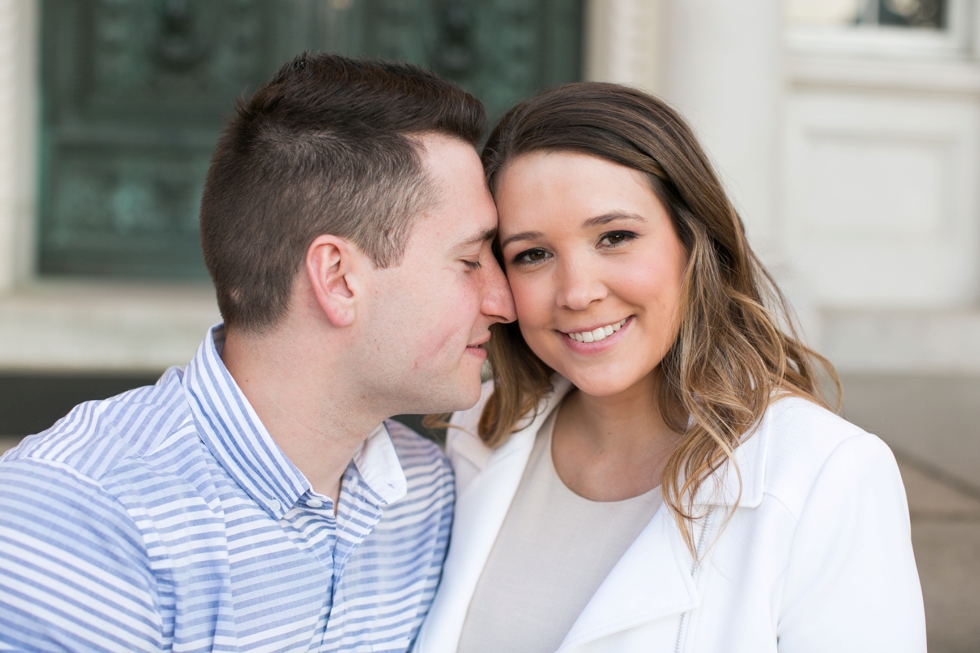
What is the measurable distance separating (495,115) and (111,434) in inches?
179

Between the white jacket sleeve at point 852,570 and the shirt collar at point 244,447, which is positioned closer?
the white jacket sleeve at point 852,570

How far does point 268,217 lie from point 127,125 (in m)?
4.55

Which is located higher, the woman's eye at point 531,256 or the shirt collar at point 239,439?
the woman's eye at point 531,256

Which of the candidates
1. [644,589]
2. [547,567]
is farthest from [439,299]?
[644,589]

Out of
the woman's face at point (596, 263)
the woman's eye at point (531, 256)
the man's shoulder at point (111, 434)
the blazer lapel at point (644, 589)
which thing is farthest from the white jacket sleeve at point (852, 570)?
the man's shoulder at point (111, 434)

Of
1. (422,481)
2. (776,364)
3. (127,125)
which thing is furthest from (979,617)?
(127,125)

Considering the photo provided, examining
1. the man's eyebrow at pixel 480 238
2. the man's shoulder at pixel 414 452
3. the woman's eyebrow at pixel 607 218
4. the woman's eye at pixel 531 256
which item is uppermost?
the woman's eyebrow at pixel 607 218

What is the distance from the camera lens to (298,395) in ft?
5.92

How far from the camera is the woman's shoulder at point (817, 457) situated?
4.92ft

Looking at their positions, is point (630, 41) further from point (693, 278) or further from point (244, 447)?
point (244, 447)

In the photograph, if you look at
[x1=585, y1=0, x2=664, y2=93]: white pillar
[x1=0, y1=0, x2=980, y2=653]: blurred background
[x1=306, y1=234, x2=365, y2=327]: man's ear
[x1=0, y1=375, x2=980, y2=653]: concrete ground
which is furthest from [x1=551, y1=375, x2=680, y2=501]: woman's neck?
[x1=585, y1=0, x2=664, y2=93]: white pillar

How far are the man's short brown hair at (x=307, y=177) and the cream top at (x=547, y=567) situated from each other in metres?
0.69

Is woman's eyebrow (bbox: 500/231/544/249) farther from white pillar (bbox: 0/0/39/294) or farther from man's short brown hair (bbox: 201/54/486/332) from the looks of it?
white pillar (bbox: 0/0/39/294)

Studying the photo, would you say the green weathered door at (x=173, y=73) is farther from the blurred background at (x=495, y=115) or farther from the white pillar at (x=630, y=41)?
the white pillar at (x=630, y=41)
